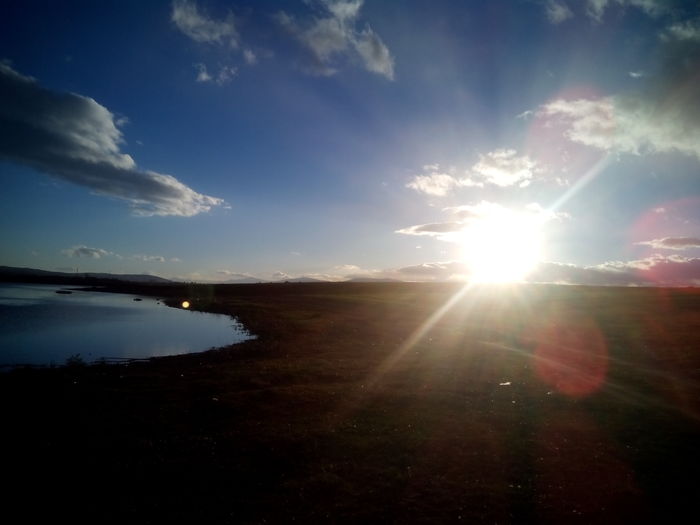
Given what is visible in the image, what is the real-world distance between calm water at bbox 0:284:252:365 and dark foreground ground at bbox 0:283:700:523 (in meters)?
6.28

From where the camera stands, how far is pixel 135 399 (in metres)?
17.7

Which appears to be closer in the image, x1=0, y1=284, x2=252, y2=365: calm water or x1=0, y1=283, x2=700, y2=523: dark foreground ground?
x1=0, y1=283, x2=700, y2=523: dark foreground ground

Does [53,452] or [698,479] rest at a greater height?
[53,452]

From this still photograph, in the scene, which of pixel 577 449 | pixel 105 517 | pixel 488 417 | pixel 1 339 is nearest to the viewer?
pixel 105 517

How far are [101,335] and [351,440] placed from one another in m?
32.2

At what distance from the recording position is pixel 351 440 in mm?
14453

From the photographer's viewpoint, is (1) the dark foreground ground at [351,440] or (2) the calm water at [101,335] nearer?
(1) the dark foreground ground at [351,440]

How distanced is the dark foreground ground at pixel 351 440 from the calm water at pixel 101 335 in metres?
6.28

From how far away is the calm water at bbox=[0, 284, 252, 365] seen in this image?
96.0 feet

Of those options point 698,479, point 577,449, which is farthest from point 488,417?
point 698,479

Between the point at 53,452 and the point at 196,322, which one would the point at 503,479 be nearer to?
the point at 53,452

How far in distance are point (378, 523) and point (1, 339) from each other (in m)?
36.0

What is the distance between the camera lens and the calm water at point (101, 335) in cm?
2925

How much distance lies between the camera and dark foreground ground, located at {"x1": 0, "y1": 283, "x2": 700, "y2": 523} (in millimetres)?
10438
